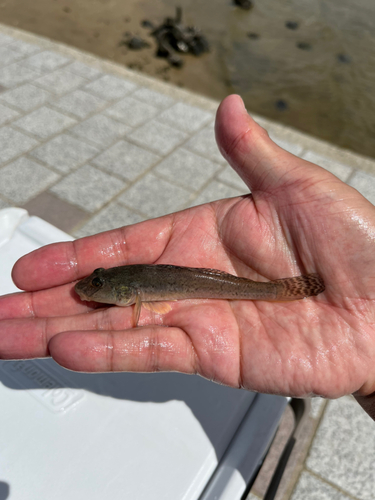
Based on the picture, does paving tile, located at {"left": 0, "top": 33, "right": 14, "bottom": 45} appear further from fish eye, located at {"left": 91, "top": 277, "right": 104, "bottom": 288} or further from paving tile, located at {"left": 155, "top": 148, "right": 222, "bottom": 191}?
fish eye, located at {"left": 91, "top": 277, "right": 104, "bottom": 288}

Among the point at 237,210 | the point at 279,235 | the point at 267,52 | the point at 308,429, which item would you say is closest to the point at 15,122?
the point at 237,210

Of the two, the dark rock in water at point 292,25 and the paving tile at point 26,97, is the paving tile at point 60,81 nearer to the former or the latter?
the paving tile at point 26,97

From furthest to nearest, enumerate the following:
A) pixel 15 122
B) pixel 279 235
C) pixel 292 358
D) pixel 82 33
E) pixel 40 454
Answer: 1. pixel 82 33
2. pixel 15 122
3. pixel 279 235
4. pixel 292 358
5. pixel 40 454

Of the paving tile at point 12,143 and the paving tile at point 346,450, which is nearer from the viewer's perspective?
the paving tile at point 346,450

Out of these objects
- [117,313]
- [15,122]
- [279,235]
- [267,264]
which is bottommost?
[15,122]

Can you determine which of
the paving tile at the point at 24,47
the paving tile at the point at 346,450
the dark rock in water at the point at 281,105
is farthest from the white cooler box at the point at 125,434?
the dark rock in water at the point at 281,105

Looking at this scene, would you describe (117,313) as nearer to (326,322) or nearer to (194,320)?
(194,320)

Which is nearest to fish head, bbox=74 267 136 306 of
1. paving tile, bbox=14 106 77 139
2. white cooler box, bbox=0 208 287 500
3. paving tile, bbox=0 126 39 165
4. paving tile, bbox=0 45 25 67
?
white cooler box, bbox=0 208 287 500
